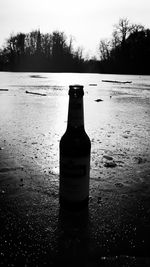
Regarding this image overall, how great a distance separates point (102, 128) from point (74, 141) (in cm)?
228

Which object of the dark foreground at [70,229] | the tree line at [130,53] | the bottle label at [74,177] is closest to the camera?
the dark foreground at [70,229]

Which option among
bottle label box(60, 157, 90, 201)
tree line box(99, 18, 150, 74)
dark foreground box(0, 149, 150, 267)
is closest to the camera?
dark foreground box(0, 149, 150, 267)

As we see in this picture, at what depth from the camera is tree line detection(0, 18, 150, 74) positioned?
5212 centimetres

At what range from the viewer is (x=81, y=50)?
7025cm

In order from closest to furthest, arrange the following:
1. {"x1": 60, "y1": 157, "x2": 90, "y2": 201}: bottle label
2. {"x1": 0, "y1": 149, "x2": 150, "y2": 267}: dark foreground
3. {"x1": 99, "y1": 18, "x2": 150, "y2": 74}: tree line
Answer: {"x1": 0, "y1": 149, "x2": 150, "y2": 267}: dark foreground < {"x1": 60, "y1": 157, "x2": 90, "y2": 201}: bottle label < {"x1": 99, "y1": 18, "x2": 150, "y2": 74}: tree line

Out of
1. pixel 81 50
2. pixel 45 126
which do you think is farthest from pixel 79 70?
pixel 45 126

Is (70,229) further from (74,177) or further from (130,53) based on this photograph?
(130,53)

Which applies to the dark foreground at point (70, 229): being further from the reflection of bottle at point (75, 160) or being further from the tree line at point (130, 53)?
the tree line at point (130, 53)

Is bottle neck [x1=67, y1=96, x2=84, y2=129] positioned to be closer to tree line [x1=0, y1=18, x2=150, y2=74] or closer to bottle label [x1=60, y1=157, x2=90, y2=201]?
bottle label [x1=60, y1=157, x2=90, y2=201]

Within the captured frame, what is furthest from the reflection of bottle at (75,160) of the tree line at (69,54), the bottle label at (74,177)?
the tree line at (69,54)

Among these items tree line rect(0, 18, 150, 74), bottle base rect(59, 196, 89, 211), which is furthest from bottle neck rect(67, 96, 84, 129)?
tree line rect(0, 18, 150, 74)

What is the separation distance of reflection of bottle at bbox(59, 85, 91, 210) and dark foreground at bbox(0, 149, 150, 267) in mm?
83

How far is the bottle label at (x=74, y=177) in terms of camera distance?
3.92 feet

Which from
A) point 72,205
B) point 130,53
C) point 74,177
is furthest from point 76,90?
point 130,53
